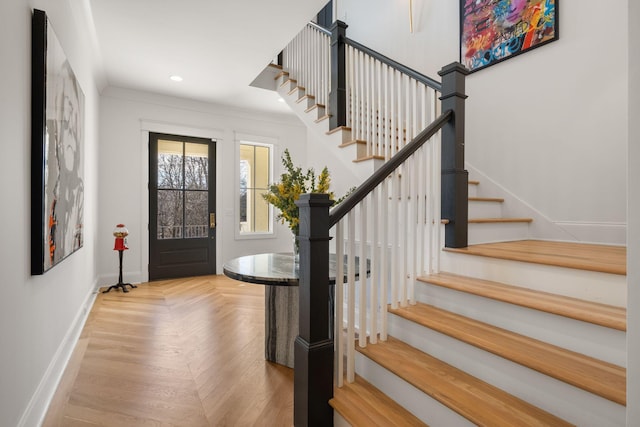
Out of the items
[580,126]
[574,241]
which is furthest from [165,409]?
[580,126]

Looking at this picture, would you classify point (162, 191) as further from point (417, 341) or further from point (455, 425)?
point (455, 425)

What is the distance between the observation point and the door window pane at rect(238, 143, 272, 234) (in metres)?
5.55

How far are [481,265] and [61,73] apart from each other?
2.76 meters

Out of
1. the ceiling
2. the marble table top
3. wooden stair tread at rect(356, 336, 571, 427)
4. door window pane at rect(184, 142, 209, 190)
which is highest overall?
the ceiling

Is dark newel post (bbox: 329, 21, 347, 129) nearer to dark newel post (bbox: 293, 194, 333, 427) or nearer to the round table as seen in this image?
the round table

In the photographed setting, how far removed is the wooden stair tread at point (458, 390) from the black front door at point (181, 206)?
3950mm

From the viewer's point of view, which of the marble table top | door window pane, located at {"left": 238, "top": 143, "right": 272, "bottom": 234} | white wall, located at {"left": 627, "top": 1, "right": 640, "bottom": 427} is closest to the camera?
white wall, located at {"left": 627, "top": 1, "right": 640, "bottom": 427}

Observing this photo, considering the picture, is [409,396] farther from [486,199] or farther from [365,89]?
[365,89]

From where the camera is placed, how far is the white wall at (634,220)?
2.49 ft

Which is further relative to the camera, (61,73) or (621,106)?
(621,106)

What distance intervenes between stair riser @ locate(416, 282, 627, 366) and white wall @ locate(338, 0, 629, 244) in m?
1.70

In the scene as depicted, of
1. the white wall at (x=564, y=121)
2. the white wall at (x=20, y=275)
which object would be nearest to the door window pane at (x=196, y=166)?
the white wall at (x=20, y=275)

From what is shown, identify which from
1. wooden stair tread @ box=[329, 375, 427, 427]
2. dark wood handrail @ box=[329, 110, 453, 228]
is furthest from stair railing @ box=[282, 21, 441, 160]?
wooden stair tread @ box=[329, 375, 427, 427]

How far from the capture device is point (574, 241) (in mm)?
2787
